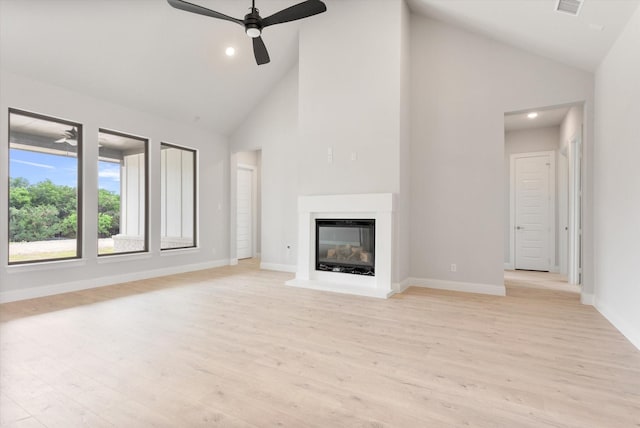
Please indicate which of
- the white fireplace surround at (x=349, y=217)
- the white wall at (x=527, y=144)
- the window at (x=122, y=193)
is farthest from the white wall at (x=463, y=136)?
the window at (x=122, y=193)

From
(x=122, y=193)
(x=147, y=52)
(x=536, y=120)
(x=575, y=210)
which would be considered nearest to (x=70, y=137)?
(x=122, y=193)

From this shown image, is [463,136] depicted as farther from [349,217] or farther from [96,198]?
[96,198]

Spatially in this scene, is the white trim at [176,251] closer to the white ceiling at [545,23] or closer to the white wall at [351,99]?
the white wall at [351,99]

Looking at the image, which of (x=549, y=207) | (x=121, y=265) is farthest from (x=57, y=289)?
(x=549, y=207)

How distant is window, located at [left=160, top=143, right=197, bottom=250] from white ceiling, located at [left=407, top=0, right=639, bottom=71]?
4766 millimetres

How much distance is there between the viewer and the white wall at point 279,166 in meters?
6.21

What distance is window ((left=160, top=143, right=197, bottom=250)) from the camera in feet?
20.2

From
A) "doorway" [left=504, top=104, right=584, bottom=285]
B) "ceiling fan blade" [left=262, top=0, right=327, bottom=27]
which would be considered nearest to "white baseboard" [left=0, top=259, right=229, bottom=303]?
"ceiling fan blade" [left=262, top=0, right=327, bottom=27]

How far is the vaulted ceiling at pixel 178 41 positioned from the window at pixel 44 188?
2.20 ft

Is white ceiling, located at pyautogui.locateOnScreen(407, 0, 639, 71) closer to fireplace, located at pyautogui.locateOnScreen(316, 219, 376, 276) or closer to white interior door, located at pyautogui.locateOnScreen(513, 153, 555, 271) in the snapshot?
fireplace, located at pyautogui.locateOnScreen(316, 219, 376, 276)

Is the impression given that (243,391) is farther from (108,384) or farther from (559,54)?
(559,54)

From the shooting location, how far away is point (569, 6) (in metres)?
2.94

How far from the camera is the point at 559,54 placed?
3.89m

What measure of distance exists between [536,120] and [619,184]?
338 centimetres
